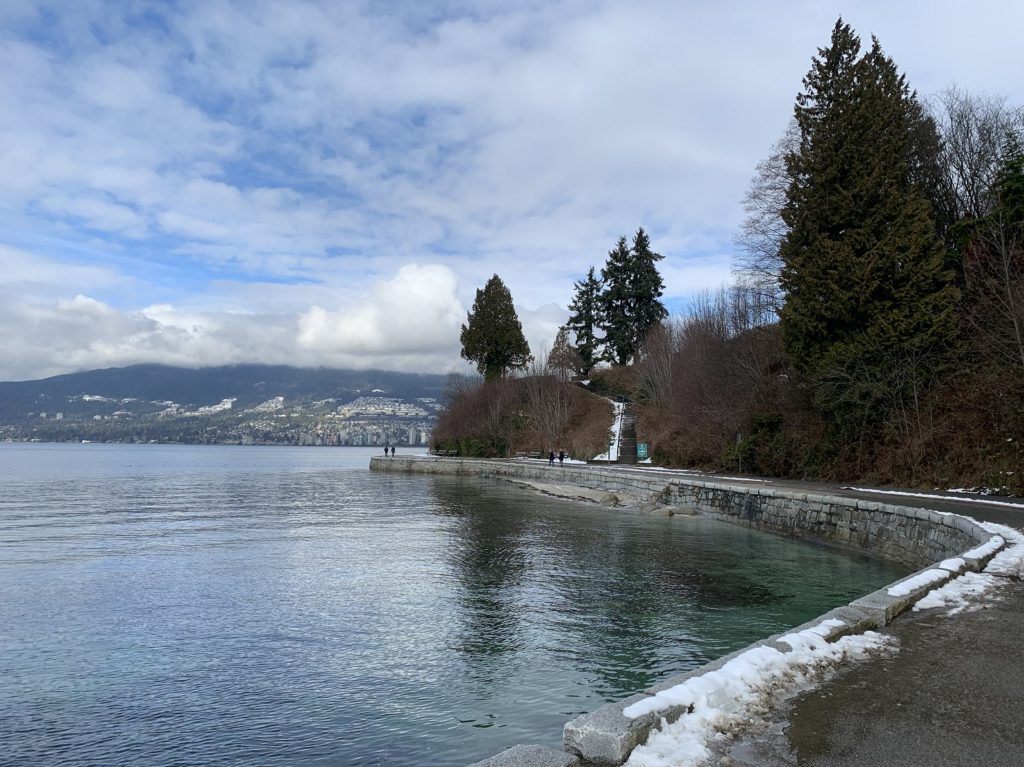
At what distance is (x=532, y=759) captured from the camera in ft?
12.1

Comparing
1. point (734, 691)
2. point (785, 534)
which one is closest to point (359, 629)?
point (734, 691)

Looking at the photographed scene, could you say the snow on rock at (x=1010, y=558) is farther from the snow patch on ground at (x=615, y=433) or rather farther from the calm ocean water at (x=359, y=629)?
the snow patch on ground at (x=615, y=433)

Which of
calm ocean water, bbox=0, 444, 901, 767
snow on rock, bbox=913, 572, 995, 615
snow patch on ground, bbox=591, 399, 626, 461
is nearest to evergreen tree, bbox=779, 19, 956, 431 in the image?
calm ocean water, bbox=0, 444, 901, 767

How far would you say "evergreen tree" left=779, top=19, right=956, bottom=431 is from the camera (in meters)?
21.5

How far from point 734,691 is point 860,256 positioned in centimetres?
2133

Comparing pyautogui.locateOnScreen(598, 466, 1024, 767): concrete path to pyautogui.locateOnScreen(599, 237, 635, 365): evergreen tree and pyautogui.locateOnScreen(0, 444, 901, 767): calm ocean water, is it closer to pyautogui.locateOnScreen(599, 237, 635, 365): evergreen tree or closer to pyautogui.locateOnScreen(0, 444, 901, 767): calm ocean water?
pyautogui.locateOnScreen(0, 444, 901, 767): calm ocean water

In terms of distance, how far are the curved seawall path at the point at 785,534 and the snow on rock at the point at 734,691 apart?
17mm

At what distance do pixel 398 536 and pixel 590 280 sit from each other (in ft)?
159

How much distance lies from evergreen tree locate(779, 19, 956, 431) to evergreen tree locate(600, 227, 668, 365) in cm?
3700

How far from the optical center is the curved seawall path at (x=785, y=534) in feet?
13.0

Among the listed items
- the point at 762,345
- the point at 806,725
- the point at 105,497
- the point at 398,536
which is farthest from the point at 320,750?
the point at 105,497

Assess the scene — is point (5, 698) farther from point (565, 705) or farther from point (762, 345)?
point (762, 345)

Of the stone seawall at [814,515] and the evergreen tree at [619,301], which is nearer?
the stone seawall at [814,515]

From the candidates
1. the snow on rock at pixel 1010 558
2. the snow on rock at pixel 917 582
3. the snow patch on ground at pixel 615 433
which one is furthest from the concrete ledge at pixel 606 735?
the snow patch on ground at pixel 615 433
